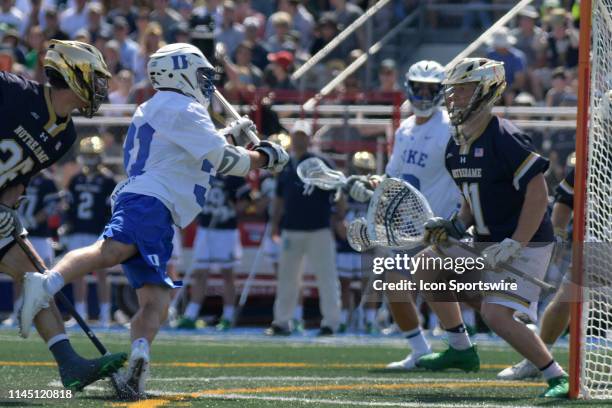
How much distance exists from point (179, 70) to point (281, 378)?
2126 mm

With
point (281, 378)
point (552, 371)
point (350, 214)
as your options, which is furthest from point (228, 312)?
point (552, 371)

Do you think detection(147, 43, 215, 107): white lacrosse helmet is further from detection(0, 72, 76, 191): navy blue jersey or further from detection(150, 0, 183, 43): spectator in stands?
detection(150, 0, 183, 43): spectator in stands

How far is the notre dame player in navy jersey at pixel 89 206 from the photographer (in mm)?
14078

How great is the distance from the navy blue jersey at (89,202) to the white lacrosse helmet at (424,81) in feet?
17.6

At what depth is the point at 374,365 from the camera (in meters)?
9.30

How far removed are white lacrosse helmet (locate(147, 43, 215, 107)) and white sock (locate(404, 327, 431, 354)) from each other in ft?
9.57

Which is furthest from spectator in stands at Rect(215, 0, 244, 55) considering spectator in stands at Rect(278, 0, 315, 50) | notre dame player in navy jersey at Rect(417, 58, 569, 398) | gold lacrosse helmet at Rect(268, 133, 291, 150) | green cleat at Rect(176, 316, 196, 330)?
notre dame player in navy jersey at Rect(417, 58, 569, 398)

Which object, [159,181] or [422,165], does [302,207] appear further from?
[159,181]

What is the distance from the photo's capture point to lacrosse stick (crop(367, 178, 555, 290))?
7.65m

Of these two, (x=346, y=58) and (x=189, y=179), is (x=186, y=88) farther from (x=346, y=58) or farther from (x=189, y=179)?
(x=346, y=58)

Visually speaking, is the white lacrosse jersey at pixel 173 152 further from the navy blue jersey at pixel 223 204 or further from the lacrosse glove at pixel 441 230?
the navy blue jersey at pixel 223 204

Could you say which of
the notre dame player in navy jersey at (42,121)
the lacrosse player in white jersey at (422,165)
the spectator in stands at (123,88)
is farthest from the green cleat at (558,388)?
the spectator in stands at (123,88)

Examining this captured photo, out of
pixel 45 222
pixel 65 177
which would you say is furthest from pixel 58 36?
pixel 45 222

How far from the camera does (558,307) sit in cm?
870
